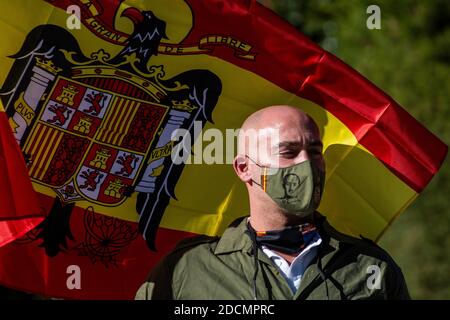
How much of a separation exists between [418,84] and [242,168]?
5925 millimetres

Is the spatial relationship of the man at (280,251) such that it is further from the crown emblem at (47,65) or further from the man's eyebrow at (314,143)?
the crown emblem at (47,65)

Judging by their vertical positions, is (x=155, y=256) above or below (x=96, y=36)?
below

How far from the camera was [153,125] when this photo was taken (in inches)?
265

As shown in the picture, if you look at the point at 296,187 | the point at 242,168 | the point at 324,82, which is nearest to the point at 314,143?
the point at 296,187

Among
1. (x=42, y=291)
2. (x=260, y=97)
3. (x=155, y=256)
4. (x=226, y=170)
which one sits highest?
(x=260, y=97)

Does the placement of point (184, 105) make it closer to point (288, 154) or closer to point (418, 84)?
point (288, 154)

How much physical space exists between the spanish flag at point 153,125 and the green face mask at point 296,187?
621mm

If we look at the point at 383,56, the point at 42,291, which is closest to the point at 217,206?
the point at 42,291

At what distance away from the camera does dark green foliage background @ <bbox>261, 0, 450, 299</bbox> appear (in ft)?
38.3

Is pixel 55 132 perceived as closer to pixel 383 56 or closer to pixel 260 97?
pixel 260 97

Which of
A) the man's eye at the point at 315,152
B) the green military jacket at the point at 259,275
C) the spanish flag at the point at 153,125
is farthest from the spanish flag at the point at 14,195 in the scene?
the man's eye at the point at 315,152
